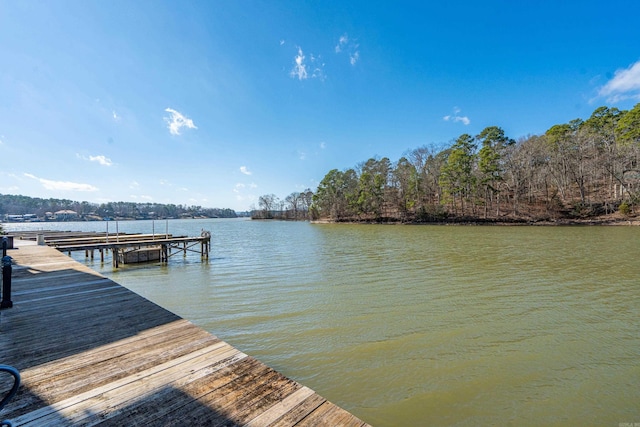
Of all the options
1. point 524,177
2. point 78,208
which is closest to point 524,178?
point 524,177

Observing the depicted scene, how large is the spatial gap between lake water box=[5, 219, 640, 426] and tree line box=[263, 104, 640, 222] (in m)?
36.6

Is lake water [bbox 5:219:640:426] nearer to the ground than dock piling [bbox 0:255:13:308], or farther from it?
nearer to the ground

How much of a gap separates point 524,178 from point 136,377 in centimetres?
5507

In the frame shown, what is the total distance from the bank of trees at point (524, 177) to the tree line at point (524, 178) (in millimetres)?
95

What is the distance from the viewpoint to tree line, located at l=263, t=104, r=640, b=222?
A: 38.6 m

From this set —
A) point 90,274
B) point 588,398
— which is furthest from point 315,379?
point 90,274

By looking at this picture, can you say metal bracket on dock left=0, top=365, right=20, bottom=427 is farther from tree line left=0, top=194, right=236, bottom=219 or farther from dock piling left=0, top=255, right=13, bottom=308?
tree line left=0, top=194, right=236, bottom=219

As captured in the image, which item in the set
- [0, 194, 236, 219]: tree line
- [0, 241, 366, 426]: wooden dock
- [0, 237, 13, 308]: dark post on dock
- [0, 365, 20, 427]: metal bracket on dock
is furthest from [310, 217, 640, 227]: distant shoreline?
[0, 194, 236, 219]: tree line

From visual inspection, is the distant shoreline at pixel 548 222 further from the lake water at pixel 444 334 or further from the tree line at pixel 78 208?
the tree line at pixel 78 208

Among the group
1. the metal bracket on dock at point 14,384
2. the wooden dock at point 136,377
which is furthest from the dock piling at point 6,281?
the metal bracket on dock at point 14,384

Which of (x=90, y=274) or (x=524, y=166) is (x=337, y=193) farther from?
(x=90, y=274)

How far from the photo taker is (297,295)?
8438 millimetres

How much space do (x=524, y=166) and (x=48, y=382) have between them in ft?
189

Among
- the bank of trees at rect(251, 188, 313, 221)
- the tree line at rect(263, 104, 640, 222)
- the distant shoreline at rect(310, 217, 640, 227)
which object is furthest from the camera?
the bank of trees at rect(251, 188, 313, 221)
